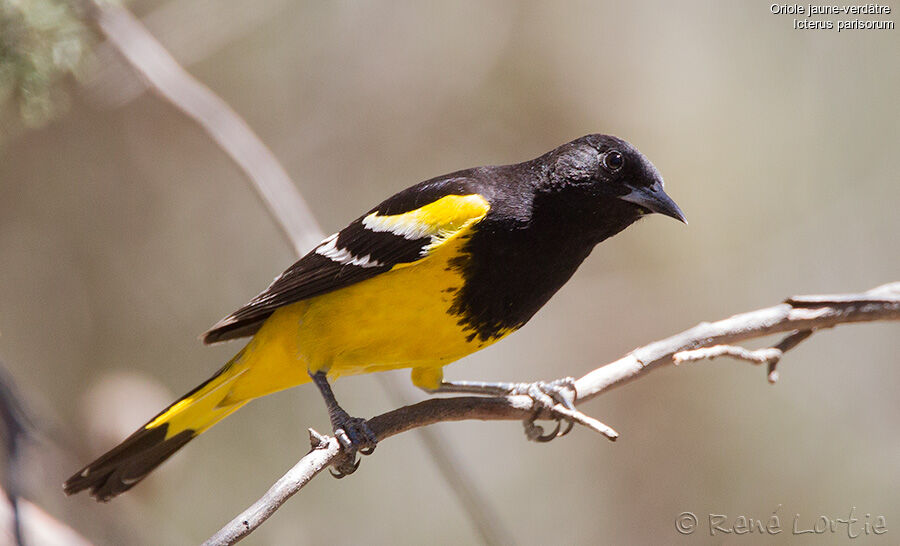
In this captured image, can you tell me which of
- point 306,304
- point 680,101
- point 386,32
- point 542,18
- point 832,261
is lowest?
point 832,261

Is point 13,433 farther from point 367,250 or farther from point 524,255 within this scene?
point 524,255

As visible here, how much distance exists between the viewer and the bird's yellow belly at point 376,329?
3293 millimetres

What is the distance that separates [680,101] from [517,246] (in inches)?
181

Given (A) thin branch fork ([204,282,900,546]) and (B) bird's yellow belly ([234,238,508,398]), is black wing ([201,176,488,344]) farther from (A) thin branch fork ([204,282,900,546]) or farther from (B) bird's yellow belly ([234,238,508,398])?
(A) thin branch fork ([204,282,900,546])

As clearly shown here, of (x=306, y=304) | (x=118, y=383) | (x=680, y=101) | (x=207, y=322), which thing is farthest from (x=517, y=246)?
(x=680, y=101)

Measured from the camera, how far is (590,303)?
23.9ft

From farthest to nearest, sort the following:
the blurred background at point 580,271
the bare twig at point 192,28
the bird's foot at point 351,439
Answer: the blurred background at point 580,271 < the bare twig at point 192,28 < the bird's foot at point 351,439

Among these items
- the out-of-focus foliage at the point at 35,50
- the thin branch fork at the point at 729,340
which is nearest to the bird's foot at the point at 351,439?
the thin branch fork at the point at 729,340

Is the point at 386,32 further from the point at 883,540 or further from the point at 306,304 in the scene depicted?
the point at 883,540

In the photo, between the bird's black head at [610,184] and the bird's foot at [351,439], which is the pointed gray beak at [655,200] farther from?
the bird's foot at [351,439]

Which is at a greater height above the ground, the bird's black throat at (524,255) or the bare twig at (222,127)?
the bare twig at (222,127)

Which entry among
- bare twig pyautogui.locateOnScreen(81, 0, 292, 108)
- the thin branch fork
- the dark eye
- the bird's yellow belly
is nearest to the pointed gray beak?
the dark eye

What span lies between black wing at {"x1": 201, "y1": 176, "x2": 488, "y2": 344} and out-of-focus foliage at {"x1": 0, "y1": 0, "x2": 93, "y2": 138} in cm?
129

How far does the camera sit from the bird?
3303 millimetres
